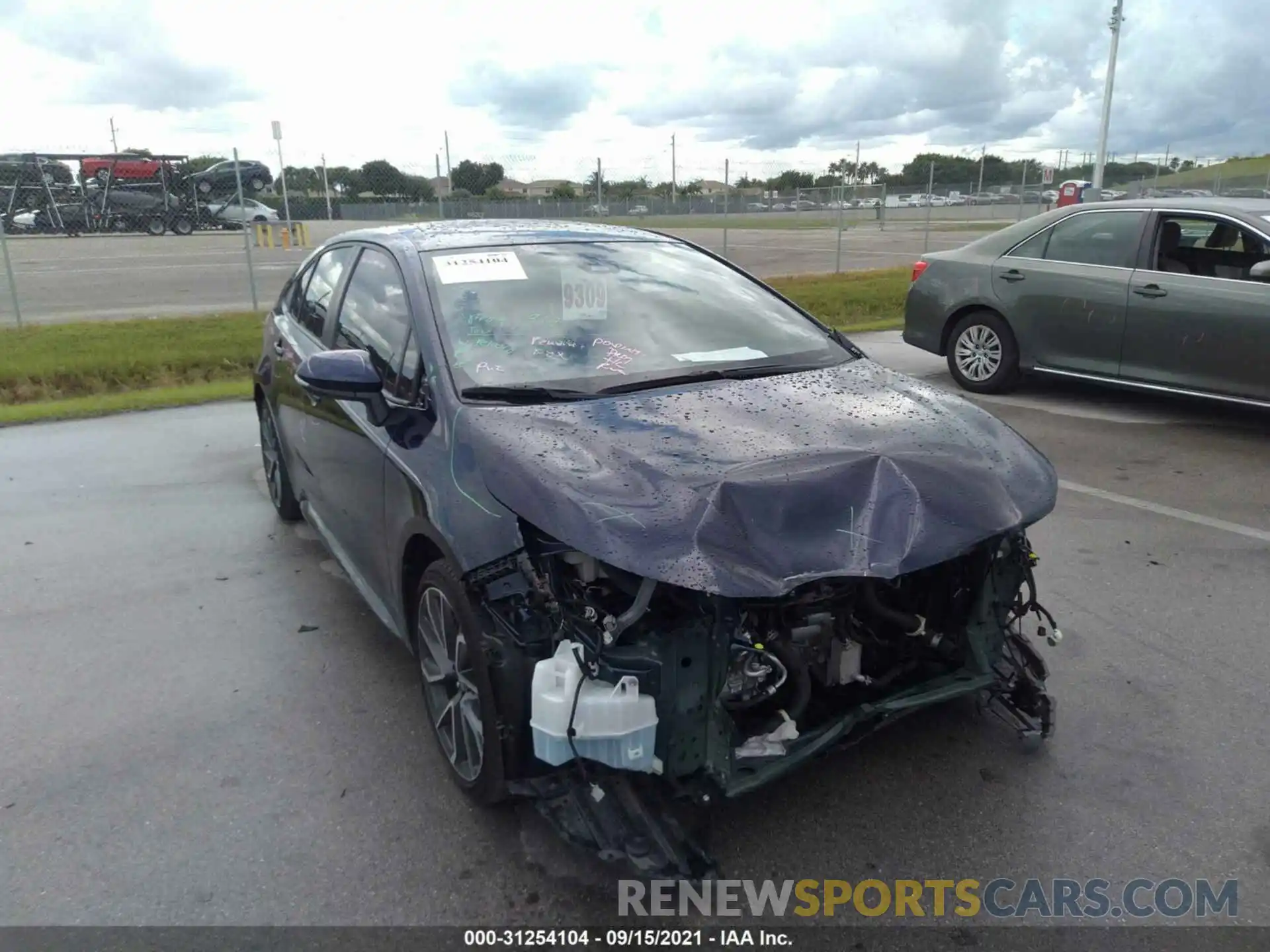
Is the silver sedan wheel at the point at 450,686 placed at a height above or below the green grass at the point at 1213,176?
below

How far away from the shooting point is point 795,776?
301 cm

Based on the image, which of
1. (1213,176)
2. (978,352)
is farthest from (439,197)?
(1213,176)

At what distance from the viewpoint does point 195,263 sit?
21.8m

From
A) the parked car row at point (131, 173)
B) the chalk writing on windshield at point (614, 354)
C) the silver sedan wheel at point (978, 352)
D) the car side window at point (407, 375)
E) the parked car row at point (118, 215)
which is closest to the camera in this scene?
the car side window at point (407, 375)

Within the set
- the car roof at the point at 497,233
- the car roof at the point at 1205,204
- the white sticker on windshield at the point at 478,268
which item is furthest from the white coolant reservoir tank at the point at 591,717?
the car roof at the point at 1205,204

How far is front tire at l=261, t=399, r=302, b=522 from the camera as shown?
5223 millimetres

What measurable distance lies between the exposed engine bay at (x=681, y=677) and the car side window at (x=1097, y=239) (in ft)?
18.4

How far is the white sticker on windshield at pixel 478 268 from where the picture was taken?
141 inches

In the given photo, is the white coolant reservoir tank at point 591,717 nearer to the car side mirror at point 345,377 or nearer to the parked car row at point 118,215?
the car side mirror at point 345,377

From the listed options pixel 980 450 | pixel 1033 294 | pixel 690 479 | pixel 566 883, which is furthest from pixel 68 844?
pixel 1033 294

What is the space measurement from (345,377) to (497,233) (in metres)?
1.14

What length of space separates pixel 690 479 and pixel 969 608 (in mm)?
1045

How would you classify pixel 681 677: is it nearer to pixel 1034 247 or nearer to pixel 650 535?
pixel 650 535

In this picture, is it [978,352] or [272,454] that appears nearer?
[272,454]
